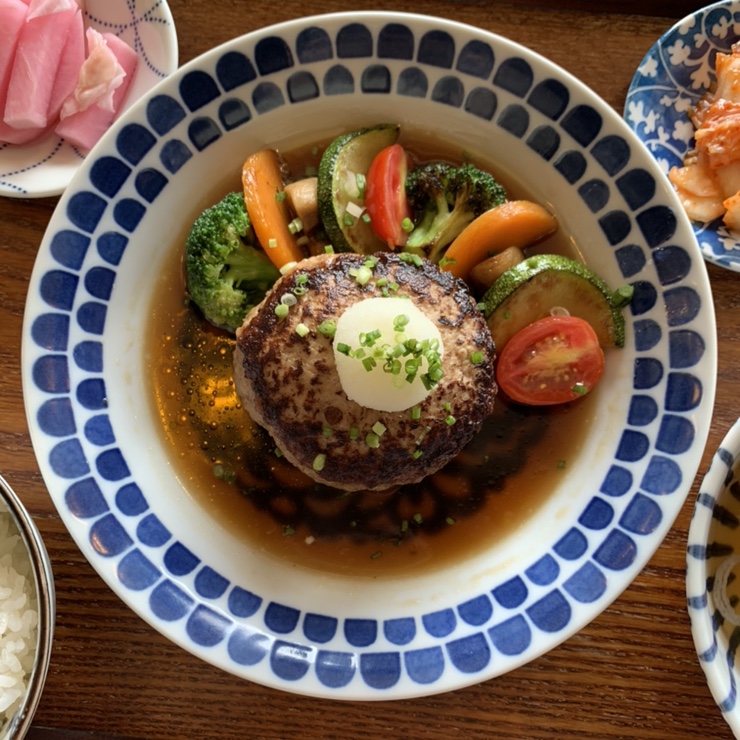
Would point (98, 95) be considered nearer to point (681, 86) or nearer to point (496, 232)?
point (496, 232)

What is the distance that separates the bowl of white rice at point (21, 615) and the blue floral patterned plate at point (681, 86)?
2426 millimetres

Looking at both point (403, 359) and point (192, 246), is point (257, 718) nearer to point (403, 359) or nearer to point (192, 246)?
point (403, 359)

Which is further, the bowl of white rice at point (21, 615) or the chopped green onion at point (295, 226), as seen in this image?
the chopped green onion at point (295, 226)

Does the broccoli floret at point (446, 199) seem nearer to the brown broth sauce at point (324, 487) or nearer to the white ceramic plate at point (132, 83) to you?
the brown broth sauce at point (324, 487)

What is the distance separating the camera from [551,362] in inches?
93.6

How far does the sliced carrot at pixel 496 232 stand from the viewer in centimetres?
240

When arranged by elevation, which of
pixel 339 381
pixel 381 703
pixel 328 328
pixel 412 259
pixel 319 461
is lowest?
pixel 381 703

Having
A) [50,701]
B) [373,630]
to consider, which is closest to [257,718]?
[373,630]

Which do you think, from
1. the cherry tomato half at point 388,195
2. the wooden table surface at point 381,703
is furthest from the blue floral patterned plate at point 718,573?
the cherry tomato half at point 388,195

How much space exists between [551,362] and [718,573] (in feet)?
2.69

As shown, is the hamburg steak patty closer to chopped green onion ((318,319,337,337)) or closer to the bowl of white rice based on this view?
chopped green onion ((318,319,337,337))

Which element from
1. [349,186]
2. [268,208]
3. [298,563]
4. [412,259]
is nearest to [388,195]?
[349,186]

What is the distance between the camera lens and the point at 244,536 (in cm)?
251

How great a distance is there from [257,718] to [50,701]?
72 cm
